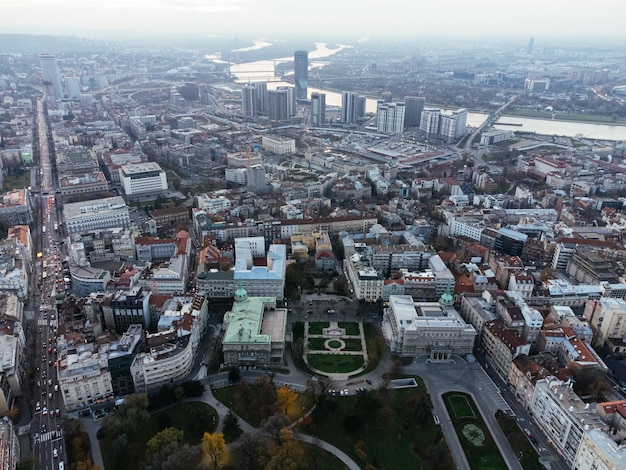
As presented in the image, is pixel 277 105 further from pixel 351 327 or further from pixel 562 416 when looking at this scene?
pixel 562 416

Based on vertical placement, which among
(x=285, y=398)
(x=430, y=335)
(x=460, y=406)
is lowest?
(x=460, y=406)

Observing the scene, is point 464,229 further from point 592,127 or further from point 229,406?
point 592,127

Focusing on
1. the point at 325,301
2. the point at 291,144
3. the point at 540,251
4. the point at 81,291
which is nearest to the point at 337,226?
the point at 325,301

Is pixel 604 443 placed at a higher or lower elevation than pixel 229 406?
higher

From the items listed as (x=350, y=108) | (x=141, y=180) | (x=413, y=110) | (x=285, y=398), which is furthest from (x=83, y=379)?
(x=413, y=110)

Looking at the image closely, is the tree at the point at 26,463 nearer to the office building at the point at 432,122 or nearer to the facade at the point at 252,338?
the facade at the point at 252,338

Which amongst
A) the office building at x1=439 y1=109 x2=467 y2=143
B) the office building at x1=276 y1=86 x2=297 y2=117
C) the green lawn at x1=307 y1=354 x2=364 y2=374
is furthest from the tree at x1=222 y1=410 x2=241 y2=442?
the office building at x1=276 y1=86 x2=297 y2=117
